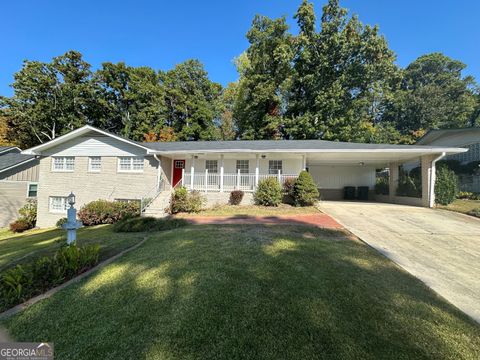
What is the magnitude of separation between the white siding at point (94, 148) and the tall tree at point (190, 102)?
14.3m

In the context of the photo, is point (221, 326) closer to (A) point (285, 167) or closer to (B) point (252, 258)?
(B) point (252, 258)

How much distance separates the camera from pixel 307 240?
20.2 feet

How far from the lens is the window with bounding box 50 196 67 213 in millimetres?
14656

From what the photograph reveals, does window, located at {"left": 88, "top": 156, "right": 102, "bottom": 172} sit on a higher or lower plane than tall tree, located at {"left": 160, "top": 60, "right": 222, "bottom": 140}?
lower

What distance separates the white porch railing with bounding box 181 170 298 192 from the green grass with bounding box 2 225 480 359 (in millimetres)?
9192

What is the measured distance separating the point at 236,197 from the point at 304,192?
3.67 meters

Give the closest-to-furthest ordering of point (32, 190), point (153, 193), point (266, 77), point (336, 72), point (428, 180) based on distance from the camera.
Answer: point (428, 180) < point (153, 193) < point (32, 190) < point (336, 72) < point (266, 77)

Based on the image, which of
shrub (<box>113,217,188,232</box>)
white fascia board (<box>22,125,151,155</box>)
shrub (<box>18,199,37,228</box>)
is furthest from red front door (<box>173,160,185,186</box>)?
shrub (<box>18,199,37,228</box>)

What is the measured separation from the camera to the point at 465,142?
17109mm

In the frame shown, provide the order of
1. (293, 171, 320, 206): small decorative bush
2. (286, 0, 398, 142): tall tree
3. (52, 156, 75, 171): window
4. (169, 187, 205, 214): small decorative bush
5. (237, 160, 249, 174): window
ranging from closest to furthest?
1. (169, 187, 205, 214): small decorative bush
2. (293, 171, 320, 206): small decorative bush
3. (52, 156, 75, 171): window
4. (237, 160, 249, 174): window
5. (286, 0, 398, 142): tall tree

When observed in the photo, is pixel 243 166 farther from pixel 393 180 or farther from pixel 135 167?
pixel 393 180

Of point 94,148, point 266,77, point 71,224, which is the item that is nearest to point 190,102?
point 266,77

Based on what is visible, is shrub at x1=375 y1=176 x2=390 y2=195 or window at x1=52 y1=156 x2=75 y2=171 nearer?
window at x1=52 y1=156 x2=75 y2=171

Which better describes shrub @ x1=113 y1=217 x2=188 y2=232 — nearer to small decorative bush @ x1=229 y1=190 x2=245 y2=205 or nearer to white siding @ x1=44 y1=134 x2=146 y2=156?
small decorative bush @ x1=229 y1=190 x2=245 y2=205
